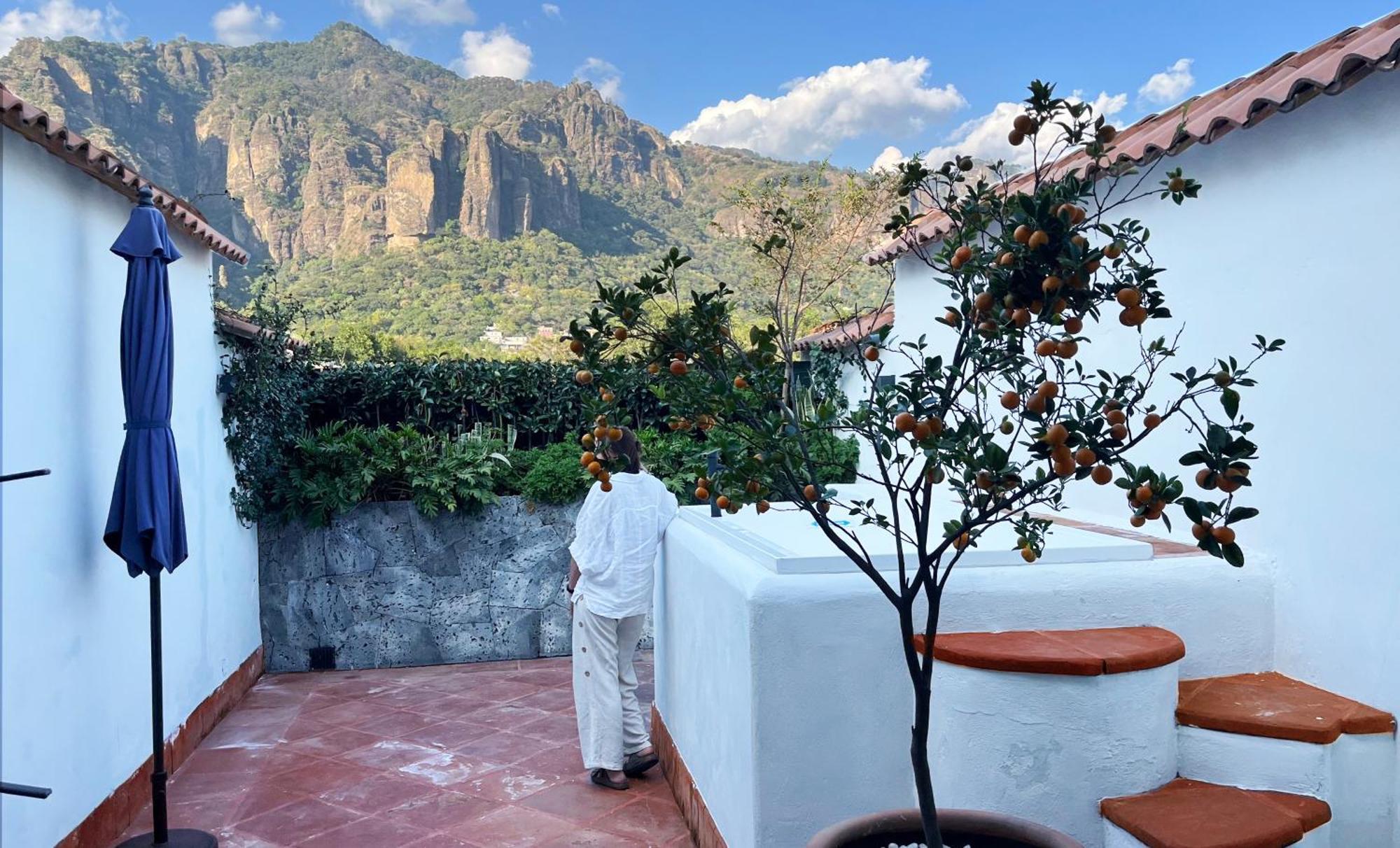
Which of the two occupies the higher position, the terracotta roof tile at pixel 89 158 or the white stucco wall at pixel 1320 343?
the terracotta roof tile at pixel 89 158

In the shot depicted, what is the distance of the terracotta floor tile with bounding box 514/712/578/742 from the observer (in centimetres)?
594

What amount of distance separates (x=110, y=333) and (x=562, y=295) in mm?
34608

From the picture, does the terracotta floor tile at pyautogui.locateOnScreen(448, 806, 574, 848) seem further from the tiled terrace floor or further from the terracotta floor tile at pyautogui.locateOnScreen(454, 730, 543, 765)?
the terracotta floor tile at pyautogui.locateOnScreen(454, 730, 543, 765)

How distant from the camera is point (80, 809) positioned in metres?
4.01

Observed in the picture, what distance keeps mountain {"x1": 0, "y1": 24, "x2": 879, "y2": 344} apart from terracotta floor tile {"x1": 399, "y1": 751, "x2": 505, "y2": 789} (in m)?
35.2

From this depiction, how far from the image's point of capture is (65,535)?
408cm

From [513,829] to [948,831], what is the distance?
2.65m

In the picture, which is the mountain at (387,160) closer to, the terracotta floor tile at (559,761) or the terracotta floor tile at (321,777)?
the terracotta floor tile at (559,761)

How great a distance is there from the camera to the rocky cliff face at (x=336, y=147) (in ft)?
170

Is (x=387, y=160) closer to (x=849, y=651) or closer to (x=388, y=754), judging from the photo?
(x=388, y=754)

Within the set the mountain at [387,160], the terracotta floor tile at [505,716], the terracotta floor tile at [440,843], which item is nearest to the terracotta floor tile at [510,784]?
the terracotta floor tile at [440,843]

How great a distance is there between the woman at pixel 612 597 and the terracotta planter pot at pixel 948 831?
2.71 metres

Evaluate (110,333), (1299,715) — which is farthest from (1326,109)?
(110,333)

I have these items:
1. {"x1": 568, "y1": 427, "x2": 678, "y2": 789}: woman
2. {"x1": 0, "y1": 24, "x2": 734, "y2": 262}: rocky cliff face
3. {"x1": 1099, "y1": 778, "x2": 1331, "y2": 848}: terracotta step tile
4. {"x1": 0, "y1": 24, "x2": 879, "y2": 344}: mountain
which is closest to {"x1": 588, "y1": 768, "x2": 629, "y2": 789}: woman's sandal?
{"x1": 568, "y1": 427, "x2": 678, "y2": 789}: woman
